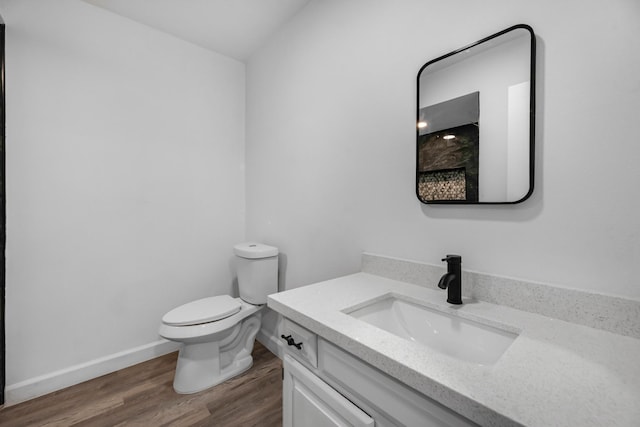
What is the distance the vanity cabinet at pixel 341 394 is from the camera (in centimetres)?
63

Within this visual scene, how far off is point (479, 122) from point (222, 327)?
68.7 inches

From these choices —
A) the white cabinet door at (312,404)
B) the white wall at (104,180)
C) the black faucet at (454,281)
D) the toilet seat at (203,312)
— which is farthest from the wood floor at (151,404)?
the black faucet at (454,281)

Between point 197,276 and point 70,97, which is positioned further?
point 197,276

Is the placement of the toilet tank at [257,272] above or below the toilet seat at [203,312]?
above

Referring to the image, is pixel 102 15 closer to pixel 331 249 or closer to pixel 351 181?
pixel 351 181

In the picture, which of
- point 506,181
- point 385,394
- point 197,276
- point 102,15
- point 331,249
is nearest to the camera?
point 385,394

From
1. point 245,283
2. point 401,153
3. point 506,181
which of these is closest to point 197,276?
point 245,283

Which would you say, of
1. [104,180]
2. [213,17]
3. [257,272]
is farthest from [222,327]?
[213,17]

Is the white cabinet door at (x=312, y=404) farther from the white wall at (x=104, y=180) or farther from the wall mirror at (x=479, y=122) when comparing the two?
the white wall at (x=104, y=180)

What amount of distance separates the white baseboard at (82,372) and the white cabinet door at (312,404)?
5.00 feet

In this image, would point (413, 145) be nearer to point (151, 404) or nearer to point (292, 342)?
point (292, 342)

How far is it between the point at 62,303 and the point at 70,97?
4.28 ft

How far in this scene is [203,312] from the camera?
1777 mm

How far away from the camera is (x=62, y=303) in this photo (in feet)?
5.79
